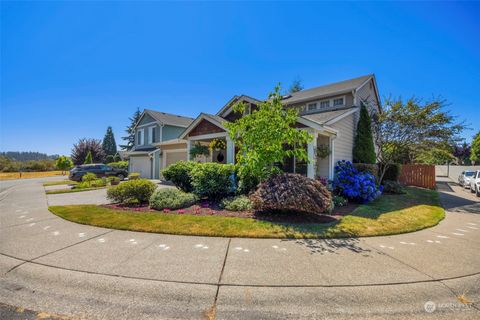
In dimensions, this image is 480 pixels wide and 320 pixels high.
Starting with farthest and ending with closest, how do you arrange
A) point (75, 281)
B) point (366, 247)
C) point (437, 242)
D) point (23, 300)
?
point (437, 242), point (366, 247), point (75, 281), point (23, 300)

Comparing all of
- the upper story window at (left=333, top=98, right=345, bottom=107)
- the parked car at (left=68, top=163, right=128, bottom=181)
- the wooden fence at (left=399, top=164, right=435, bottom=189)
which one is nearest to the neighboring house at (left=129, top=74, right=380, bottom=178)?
the upper story window at (left=333, top=98, right=345, bottom=107)

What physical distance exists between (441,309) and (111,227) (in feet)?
21.4

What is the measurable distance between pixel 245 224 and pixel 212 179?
3.15 m

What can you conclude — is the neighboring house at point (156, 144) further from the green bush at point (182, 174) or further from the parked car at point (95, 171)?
the green bush at point (182, 174)

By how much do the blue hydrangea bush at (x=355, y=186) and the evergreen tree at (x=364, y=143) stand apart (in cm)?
359

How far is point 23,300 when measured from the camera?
2637 mm

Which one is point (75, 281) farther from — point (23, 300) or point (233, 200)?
point (233, 200)

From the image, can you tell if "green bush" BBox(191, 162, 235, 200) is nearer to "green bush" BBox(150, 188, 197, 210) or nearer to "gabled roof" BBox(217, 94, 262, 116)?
"green bush" BBox(150, 188, 197, 210)

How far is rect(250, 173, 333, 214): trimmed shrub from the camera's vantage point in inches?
232

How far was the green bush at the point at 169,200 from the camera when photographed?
7164 millimetres

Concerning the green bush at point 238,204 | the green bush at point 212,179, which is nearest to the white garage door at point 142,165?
the green bush at point 212,179

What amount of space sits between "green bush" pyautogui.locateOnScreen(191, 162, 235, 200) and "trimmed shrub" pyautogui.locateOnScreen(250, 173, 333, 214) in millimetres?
2186

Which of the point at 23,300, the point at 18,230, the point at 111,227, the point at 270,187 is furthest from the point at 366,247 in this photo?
the point at 18,230

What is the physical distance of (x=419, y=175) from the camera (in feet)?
50.6
